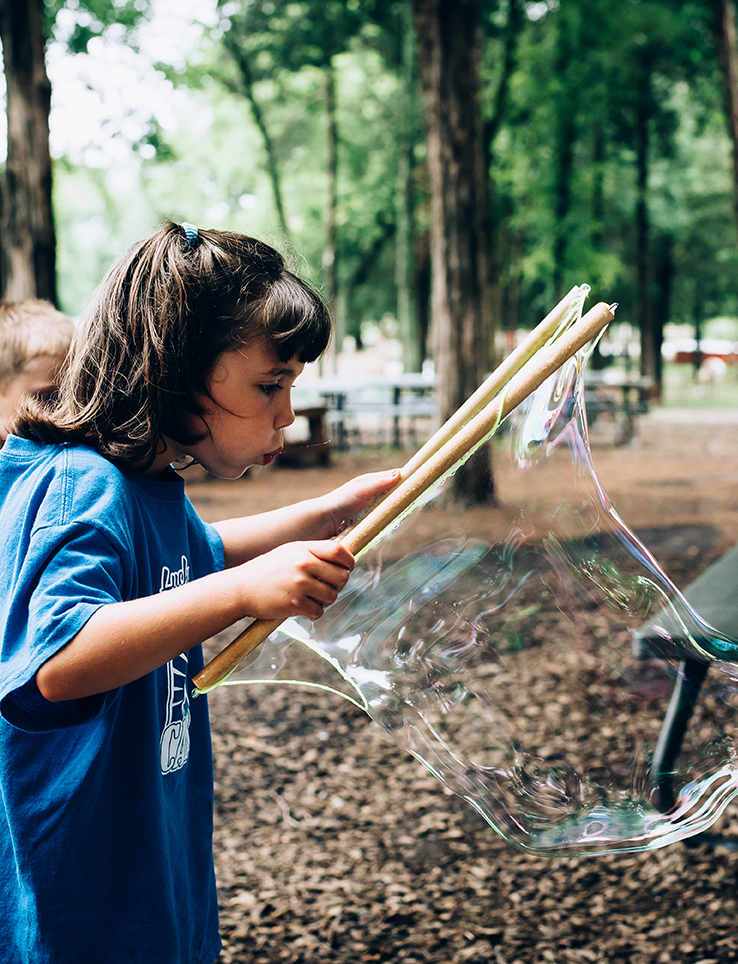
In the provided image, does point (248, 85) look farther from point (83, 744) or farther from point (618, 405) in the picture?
point (83, 744)

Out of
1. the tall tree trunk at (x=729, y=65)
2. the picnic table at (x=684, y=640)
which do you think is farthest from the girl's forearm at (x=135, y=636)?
the tall tree trunk at (x=729, y=65)

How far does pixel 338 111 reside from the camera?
92.4ft

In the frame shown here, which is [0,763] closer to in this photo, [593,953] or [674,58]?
[593,953]

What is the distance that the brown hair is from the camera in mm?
1595

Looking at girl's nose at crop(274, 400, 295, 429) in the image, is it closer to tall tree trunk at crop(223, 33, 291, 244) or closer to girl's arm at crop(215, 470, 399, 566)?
girl's arm at crop(215, 470, 399, 566)

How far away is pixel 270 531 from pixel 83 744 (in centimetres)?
57

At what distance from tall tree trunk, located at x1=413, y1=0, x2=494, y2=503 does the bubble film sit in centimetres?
723

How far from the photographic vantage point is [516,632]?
245 cm

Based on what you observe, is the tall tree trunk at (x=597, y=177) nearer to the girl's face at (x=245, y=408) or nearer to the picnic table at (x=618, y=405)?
the picnic table at (x=618, y=405)

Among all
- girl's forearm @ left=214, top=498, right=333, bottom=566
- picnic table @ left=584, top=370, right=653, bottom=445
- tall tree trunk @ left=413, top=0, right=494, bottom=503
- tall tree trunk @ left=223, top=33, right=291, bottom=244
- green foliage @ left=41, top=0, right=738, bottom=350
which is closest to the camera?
girl's forearm @ left=214, top=498, right=333, bottom=566

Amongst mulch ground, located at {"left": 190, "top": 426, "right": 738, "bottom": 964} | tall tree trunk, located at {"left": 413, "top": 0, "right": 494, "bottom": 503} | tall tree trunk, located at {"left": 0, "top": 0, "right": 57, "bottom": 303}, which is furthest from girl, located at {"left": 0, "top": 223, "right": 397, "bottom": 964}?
tall tree trunk, located at {"left": 413, "top": 0, "right": 494, "bottom": 503}

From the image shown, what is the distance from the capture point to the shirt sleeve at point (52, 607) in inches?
52.9

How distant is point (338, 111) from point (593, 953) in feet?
89.3

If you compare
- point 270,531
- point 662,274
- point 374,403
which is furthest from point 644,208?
point 270,531
